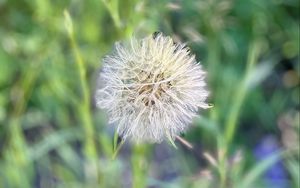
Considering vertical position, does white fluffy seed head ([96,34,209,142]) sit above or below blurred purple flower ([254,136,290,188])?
below

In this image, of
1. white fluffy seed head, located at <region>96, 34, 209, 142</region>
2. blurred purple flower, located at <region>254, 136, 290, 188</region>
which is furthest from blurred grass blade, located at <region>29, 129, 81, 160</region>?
white fluffy seed head, located at <region>96, 34, 209, 142</region>

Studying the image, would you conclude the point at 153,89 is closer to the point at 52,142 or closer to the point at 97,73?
the point at 52,142

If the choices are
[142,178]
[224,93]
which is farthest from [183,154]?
[142,178]

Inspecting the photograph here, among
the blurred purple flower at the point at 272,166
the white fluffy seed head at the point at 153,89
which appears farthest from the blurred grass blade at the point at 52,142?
the white fluffy seed head at the point at 153,89

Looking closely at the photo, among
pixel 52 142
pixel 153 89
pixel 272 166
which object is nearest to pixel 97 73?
Answer: pixel 52 142

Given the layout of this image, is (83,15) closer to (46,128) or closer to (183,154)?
(46,128)

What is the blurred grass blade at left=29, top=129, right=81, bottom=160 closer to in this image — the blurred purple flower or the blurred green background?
the blurred green background
